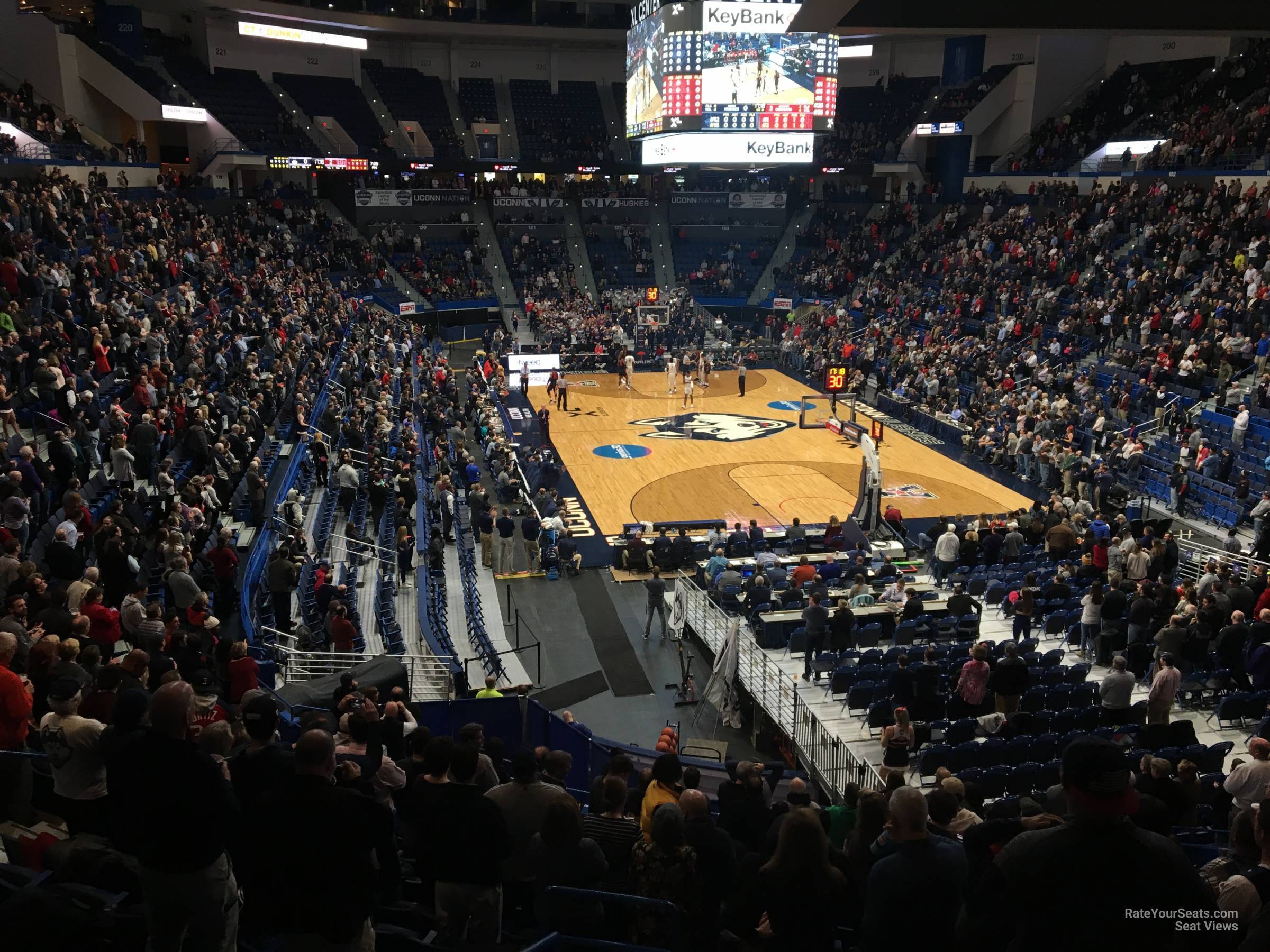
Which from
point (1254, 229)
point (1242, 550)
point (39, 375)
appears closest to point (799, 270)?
point (1254, 229)

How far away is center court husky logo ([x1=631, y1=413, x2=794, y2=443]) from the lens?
2928 centimetres

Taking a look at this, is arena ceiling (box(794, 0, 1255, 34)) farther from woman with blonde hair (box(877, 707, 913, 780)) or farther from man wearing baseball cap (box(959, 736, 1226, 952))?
woman with blonde hair (box(877, 707, 913, 780))

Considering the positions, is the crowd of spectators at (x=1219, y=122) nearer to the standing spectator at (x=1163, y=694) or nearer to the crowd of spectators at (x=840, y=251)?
the crowd of spectators at (x=840, y=251)

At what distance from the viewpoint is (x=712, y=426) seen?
3055 cm

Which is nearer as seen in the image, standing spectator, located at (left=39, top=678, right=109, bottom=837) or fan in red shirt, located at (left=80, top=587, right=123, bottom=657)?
standing spectator, located at (left=39, top=678, right=109, bottom=837)

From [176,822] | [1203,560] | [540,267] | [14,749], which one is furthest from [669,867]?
[540,267]

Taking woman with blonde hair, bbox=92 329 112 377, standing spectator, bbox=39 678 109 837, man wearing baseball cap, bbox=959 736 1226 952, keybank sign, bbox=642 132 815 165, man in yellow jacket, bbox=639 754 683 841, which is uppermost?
keybank sign, bbox=642 132 815 165

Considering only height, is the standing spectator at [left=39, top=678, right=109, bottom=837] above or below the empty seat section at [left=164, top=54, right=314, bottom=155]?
below

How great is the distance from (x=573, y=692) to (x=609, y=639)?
196 centimetres

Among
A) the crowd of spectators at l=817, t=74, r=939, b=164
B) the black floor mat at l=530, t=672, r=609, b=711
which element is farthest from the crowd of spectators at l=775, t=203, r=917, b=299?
the black floor mat at l=530, t=672, r=609, b=711

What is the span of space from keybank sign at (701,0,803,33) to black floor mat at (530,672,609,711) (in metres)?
19.1

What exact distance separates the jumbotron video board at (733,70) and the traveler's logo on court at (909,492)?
35.7 feet

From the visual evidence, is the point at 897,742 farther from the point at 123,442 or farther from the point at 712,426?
the point at 712,426

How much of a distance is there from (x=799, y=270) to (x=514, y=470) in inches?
1073
